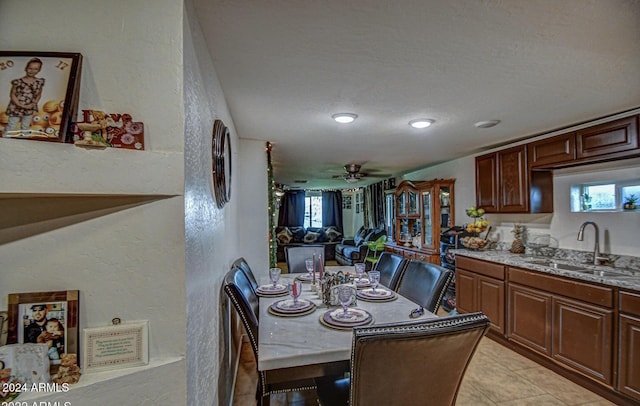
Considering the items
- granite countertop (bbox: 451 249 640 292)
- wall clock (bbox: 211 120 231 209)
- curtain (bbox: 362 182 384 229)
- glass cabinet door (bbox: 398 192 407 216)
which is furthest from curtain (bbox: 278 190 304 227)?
wall clock (bbox: 211 120 231 209)

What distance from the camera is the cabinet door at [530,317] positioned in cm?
245

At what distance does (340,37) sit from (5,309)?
149 centimetres

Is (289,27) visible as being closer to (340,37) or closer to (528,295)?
(340,37)

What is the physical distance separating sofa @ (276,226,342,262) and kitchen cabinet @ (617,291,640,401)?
641cm

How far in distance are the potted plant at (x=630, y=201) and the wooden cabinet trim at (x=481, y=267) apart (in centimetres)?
106

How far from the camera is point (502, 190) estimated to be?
3320mm

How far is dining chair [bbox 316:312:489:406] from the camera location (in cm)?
98

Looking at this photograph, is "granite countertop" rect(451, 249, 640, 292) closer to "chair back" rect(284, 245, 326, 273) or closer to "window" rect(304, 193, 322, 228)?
"chair back" rect(284, 245, 326, 273)

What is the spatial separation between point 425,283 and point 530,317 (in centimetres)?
128

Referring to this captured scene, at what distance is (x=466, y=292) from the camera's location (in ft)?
11.0

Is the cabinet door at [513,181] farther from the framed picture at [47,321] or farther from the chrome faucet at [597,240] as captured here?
the framed picture at [47,321]

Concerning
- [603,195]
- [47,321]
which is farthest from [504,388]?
[47,321]

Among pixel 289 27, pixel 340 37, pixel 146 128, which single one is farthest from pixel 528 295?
pixel 146 128

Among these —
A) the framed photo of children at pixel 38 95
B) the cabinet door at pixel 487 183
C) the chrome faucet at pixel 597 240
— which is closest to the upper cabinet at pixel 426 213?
the cabinet door at pixel 487 183
